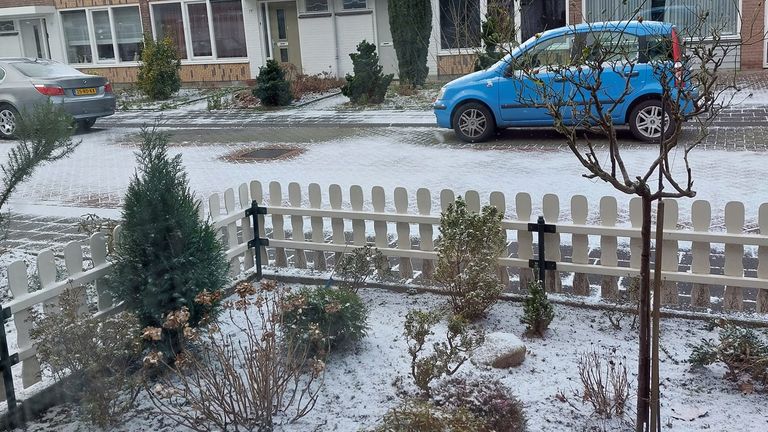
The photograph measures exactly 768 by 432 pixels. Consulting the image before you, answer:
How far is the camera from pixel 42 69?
17125 mm

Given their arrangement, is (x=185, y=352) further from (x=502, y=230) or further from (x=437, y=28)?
(x=437, y=28)

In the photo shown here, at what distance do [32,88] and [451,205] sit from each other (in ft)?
42.7

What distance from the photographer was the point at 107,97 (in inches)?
695

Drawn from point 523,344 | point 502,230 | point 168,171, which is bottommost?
point 523,344

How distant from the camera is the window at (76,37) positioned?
2894cm

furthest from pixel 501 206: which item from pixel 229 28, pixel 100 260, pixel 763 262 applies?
pixel 229 28

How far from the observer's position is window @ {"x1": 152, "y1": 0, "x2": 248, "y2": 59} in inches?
1032

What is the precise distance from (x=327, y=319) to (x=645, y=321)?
1986mm

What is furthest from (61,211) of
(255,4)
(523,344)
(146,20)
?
(146,20)

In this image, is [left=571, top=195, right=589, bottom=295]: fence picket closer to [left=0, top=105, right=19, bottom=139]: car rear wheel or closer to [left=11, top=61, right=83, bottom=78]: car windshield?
[left=11, top=61, right=83, bottom=78]: car windshield

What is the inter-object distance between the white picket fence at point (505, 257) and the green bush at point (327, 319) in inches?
47.0

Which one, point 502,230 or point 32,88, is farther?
point 32,88

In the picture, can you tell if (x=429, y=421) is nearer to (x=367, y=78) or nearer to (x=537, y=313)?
(x=537, y=313)

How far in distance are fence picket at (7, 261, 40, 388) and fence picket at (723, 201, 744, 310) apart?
14.0 feet
